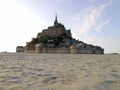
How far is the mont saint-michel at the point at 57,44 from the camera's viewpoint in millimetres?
106000

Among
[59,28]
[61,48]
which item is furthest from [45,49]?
[59,28]

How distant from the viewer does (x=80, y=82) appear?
5.35 m

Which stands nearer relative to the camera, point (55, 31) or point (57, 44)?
point (57, 44)

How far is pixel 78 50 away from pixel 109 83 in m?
98.7

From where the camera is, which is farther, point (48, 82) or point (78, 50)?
point (78, 50)

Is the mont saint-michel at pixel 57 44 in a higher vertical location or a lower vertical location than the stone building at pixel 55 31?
lower

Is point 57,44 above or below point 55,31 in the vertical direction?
below

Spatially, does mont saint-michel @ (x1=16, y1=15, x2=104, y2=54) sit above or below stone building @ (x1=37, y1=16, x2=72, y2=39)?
below

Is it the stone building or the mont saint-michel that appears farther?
the stone building

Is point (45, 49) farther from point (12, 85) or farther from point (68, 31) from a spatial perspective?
point (12, 85)

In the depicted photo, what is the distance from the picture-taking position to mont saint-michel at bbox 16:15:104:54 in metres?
106

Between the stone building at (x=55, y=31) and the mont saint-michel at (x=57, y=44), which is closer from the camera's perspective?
the mont saint-michel at (x=57, y=44)

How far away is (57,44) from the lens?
119 meters

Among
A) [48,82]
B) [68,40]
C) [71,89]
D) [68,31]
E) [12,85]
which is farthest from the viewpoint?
[68,31]
